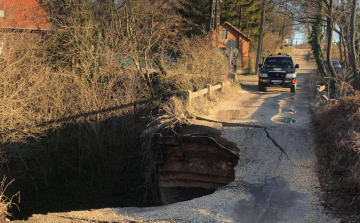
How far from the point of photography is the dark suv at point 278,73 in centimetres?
1875

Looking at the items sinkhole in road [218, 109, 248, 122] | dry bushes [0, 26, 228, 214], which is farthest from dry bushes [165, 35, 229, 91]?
sinkhole in road [218, 109, 248, 122]

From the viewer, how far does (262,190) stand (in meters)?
7.11

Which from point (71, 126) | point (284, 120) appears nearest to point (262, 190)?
point (284, 120)

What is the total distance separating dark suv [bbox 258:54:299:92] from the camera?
18750 millimetres

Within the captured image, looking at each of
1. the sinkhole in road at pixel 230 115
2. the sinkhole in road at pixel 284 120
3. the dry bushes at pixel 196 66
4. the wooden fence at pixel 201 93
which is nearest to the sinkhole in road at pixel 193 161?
the sinkhole in road at pixel 230 115

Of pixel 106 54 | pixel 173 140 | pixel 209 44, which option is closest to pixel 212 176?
pixel 173 140

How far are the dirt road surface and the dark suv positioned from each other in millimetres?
7811

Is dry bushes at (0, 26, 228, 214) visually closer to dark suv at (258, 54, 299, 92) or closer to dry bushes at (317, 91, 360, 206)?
dry bushes at (317, 91, 360, 206)

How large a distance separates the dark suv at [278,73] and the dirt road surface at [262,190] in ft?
25.6

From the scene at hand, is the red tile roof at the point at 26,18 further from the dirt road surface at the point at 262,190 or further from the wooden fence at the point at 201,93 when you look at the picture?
the dirt road surface at the point at 262,190

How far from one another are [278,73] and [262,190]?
12.9 m

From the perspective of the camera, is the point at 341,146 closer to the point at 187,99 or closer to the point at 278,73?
the point at 187,99

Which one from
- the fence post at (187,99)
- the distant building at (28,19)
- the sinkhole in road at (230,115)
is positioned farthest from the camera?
the distant building at (28,19)

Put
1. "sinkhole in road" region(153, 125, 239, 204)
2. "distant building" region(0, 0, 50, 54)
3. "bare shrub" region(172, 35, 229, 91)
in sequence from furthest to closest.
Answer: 1. "bare shrub" region(172, 35, 229, 91)
2. "distant building" region(0, 0, 50, 54)
3. "sinkhole in road" region(153, 125, 239, 204)
